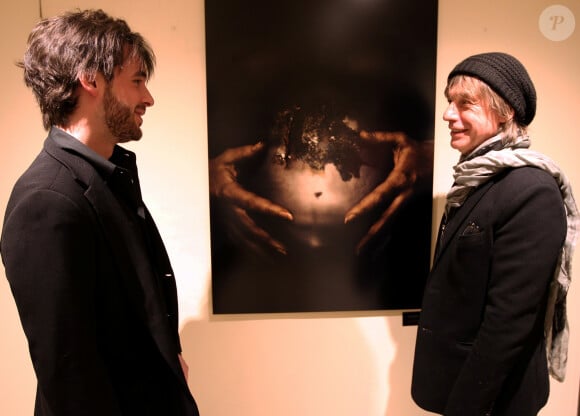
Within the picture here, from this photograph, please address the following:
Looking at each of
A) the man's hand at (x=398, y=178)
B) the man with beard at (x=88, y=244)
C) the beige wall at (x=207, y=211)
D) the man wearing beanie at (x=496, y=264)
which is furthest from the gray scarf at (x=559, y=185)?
the man with beard at (x=88, y=244)

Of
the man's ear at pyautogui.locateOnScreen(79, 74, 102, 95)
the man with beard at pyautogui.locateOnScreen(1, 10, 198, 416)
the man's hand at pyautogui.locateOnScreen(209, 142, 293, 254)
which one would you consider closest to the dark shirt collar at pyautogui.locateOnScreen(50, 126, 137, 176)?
the man with beard at pyautogui.locateOnScreen(1, 10, 198, 416)

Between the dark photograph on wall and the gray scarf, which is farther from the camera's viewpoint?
the dark photograph on wall

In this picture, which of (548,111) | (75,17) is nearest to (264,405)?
(75,17)

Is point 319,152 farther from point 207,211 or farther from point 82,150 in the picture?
point 82,150

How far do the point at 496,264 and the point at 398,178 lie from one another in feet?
1.92

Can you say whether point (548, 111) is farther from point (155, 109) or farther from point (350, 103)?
point (155, 109)

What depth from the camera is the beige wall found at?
1413 mm

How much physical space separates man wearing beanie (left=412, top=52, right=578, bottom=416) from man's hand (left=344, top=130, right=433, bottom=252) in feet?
1.02

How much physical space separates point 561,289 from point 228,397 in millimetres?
1299

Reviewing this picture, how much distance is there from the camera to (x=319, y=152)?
57.4 inches

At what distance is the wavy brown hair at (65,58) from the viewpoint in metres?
0.83

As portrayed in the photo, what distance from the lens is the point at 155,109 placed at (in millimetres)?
1435

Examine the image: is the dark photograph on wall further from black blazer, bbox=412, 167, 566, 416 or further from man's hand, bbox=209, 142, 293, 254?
A: black blazer, bbox=412, 167, 566, 416

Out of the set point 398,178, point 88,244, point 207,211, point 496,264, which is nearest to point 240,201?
point 207,211
